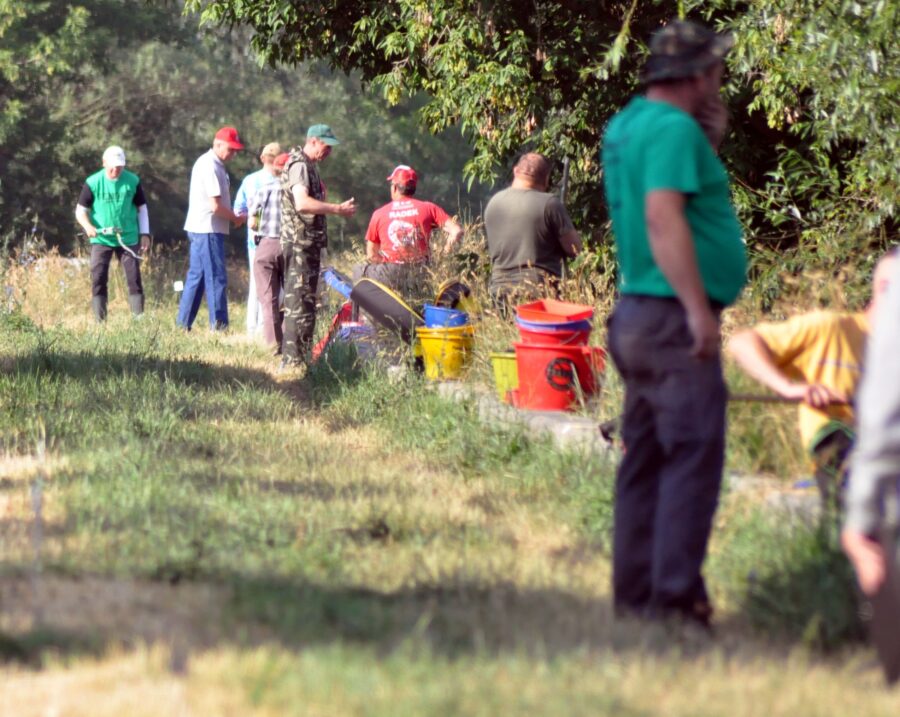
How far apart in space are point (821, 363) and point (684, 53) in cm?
122

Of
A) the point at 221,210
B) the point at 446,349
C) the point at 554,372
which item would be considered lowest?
the point at 446,349

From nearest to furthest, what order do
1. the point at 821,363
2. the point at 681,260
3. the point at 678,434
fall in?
the point at 681,260 → the point at 678,434 → the point at 821,363

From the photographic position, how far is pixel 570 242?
9797mm

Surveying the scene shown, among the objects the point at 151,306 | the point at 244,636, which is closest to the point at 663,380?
the point at 244,636

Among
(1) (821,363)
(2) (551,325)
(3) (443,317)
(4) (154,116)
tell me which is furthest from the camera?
(4) (154,116)

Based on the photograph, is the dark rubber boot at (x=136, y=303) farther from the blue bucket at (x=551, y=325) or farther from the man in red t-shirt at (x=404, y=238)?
the blue bucket at (x=551, y=325)

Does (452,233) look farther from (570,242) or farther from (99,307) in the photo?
(99,307)

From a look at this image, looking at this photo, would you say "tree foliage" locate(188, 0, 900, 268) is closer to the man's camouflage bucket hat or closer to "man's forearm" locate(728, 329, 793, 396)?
"man's forearm" locate(728, 329, 793, 396)

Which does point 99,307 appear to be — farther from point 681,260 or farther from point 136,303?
point 681,260

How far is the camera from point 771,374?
16.1 feet

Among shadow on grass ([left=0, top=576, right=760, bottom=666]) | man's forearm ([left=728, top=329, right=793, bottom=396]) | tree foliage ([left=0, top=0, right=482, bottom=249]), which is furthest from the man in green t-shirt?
tree foliage ([left=0, top=0, right=482, bottom=249])

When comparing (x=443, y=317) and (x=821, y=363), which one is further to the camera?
(x=443, y=317)

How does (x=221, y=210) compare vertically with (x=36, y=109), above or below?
below

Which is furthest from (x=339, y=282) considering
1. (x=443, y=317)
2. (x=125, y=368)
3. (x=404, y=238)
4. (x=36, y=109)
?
(x=36, y=109)
